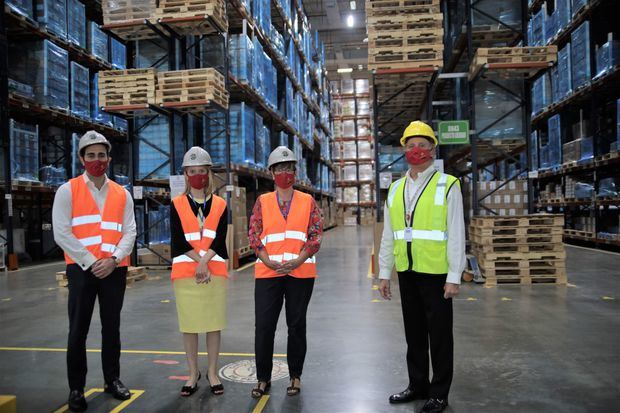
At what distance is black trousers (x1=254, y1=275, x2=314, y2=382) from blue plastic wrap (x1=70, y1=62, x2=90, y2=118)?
10602 millimetres

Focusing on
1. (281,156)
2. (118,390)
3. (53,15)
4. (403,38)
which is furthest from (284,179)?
(53,15)

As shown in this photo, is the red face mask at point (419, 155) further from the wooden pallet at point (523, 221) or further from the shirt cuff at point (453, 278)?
the wooden pallet at point (523, 221)

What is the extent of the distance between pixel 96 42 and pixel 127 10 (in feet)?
14.7

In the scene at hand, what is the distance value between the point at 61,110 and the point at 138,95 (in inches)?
126

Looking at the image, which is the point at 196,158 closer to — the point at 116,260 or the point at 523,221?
the point at 116,260

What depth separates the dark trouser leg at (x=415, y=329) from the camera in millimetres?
3045

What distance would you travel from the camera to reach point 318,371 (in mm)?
3736

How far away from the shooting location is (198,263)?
3148 millimetres

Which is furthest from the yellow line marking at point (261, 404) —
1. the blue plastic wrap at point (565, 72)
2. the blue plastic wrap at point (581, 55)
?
the blue plastic wrap at point (565, 72)

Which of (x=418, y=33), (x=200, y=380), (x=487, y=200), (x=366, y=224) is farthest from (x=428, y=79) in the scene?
(x=366, y=224)

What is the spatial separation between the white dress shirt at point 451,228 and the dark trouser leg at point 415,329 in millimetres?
212

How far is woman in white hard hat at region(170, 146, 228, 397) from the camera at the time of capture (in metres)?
3.16

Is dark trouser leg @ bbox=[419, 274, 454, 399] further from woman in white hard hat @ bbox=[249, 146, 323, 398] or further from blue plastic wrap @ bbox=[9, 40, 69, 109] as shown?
blue plastic wrap @ bbox=[9, 40, 69, 109]

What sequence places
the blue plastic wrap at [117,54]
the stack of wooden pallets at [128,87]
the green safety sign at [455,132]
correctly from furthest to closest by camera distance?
the blue plastic wrap at [117,54]
the stack of wooden pallets at [128,87]
the green safety sign at [455,132]
